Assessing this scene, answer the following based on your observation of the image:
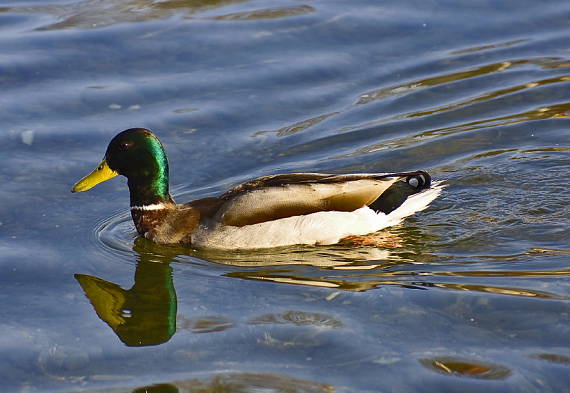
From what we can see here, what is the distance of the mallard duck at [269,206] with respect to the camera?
29.6 ft

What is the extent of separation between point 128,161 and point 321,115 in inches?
99.5

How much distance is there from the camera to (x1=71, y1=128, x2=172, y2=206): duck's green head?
9398 millimetres

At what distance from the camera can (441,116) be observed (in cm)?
1112

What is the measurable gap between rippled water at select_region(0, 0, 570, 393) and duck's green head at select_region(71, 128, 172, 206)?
350mm

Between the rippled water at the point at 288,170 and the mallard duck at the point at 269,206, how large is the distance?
0.50 ft

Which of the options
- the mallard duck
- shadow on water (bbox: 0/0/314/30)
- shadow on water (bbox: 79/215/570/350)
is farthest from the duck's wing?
shadow on water (bbox: 0/0/314/30)

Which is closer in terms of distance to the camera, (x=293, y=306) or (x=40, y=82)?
(x=293, y=306)

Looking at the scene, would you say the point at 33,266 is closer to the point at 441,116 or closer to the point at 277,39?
the point at 441,116

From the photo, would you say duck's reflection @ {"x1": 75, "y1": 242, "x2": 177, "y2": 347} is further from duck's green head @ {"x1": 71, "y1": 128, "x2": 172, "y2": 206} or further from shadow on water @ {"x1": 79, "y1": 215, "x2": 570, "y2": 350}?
duck's green head @ {"x1": 71, "y1": 128, "x2": 172, "y2": 206}

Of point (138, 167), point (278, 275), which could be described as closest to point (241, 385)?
point (278, 275)

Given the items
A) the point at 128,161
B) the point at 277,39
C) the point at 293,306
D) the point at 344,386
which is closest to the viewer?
the point at 344,386

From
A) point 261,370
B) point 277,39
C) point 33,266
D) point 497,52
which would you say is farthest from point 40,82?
point 261,370

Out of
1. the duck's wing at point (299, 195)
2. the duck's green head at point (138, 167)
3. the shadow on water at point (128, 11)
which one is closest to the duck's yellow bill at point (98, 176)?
the duck's green head at point (138, 167)

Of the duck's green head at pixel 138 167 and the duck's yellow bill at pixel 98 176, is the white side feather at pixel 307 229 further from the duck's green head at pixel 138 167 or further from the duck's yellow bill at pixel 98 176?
the duck's yellow bill at pixel 98 176
